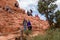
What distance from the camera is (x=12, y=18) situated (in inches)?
1382

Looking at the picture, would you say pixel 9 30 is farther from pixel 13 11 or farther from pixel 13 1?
pixel 13 1

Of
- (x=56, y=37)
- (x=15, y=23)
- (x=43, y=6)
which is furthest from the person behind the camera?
(x=15, y=23)

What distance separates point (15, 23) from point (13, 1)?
28.7 feet

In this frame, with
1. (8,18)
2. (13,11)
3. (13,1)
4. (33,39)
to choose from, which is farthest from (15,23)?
(33,39)

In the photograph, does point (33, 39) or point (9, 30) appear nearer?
point (33, 39)

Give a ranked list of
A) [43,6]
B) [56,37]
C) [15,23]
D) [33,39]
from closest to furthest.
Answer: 1. [56,37]
2. [33,39]
3. [43,6]
4. [15,23]

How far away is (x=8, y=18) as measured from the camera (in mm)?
34438

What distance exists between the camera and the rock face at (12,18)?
31.7 m

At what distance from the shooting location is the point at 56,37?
1664cm

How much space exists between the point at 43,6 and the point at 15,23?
5.94 m

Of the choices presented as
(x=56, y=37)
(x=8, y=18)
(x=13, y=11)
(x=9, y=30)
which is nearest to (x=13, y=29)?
(x=9, y=30)

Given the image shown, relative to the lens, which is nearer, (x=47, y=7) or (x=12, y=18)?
(x=47, y=7)

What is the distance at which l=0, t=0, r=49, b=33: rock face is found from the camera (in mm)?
31672

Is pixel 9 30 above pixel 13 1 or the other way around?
the other way around
